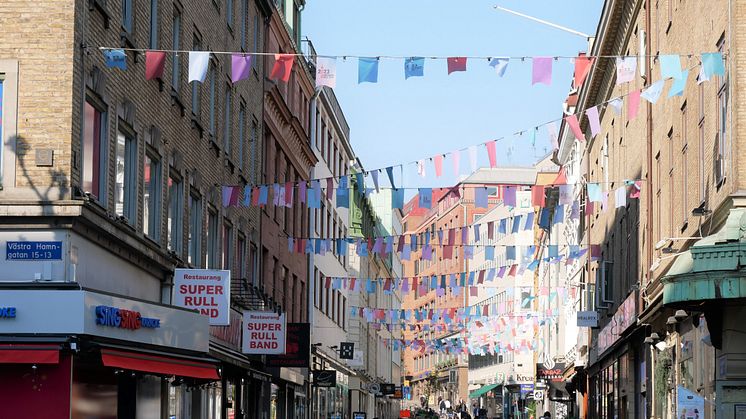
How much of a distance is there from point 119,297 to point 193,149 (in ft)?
30.2

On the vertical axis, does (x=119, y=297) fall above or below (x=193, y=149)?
below

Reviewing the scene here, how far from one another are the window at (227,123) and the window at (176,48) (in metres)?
6.40

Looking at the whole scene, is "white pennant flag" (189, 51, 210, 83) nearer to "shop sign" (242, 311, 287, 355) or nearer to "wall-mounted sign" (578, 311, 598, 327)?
"shop sign" (242, 311, 287, 355)

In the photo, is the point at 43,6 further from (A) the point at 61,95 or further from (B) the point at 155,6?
(B) the point at 155,6

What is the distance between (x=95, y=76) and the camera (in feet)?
65.1

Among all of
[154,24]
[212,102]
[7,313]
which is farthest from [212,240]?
[7,313]

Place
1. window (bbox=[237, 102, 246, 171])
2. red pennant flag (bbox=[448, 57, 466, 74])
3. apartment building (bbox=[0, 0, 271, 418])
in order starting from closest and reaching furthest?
1. apartment building (bbox=[0, 0, 271, 418])
2. red pennant flag (bbox=[448, 57, 466, 74])
3. window (bbox=[237, 102, 246, 171])

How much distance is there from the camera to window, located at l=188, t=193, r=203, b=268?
29219mm

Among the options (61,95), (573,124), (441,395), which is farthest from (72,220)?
(441,395)

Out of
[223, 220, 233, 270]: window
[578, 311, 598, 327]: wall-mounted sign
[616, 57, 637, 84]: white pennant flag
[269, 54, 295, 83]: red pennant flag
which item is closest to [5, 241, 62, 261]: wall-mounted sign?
[269, 54, 295, 83]: red pennant flag

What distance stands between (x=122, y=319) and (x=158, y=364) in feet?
3.10

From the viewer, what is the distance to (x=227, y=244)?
3469 centimetres

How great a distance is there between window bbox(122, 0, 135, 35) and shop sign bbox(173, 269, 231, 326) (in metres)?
5.03

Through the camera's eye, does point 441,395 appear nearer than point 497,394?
No
